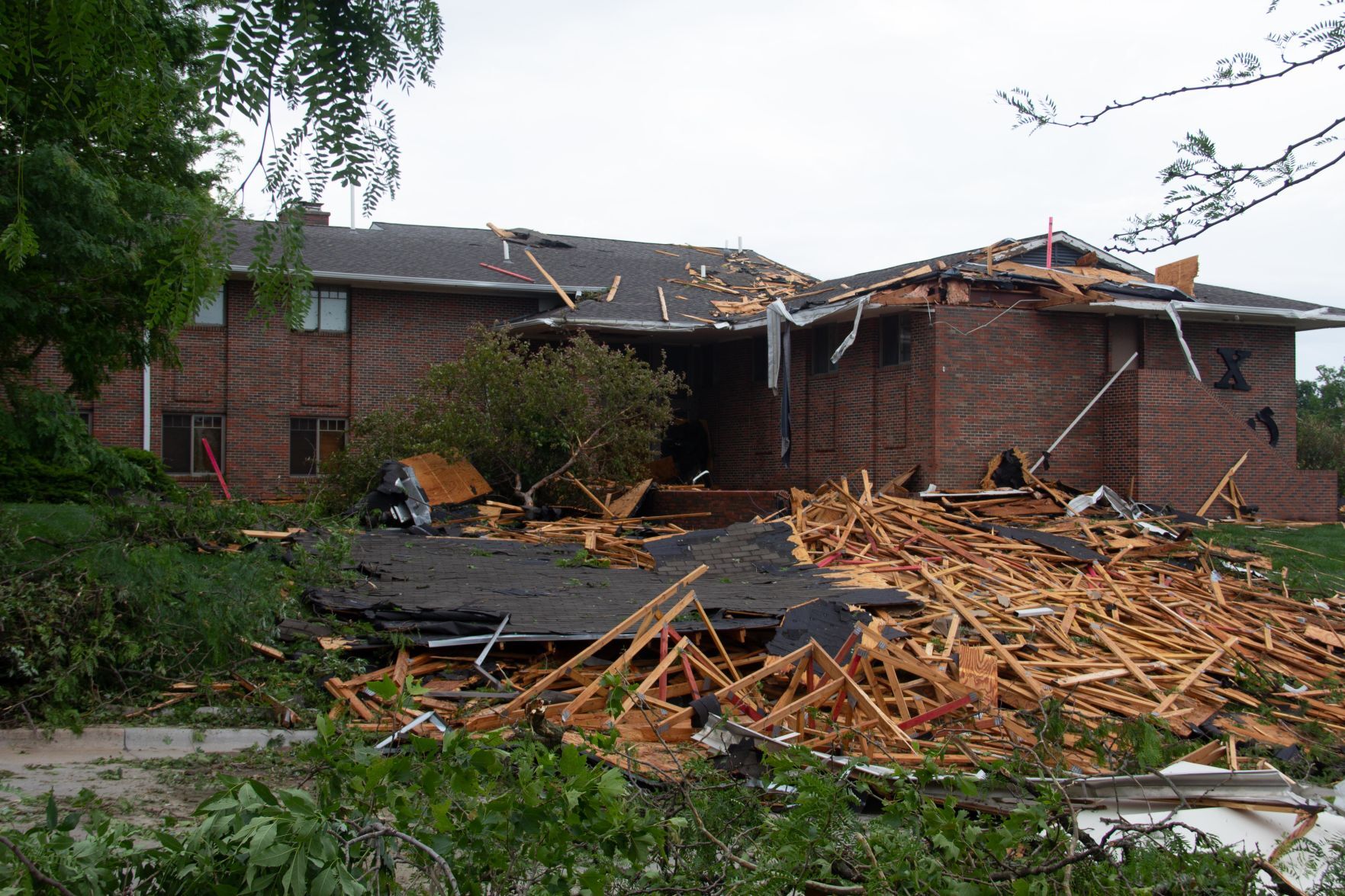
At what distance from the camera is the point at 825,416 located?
76.8 feet

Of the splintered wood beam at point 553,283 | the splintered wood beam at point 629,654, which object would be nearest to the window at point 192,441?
the splintered wood beam at point 553,283

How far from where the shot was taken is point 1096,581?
13539mm

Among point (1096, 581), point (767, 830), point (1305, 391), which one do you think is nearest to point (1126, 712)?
point (1096, 581)

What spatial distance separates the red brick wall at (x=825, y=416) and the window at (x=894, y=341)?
0.12 meters

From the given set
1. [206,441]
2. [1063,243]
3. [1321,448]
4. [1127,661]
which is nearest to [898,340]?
[1063,243]

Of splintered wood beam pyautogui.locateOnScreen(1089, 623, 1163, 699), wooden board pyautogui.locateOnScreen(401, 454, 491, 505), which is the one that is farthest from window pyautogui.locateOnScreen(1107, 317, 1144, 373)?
wooden board pyautogui.locateOnScreen(401, 454, 491, 505)

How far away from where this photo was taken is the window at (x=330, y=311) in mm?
25484

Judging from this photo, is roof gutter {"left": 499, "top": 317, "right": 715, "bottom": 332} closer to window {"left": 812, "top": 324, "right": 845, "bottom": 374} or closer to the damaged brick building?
the damaged brick building

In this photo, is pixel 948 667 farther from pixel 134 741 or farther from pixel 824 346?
pixel 824 346

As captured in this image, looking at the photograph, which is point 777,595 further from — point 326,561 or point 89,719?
point 89,719

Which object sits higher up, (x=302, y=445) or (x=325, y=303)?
(x=325, y=303)

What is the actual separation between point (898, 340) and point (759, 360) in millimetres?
4547

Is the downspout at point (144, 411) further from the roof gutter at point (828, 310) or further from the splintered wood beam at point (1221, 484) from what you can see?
the splintered wood beam at point (1221, 484)

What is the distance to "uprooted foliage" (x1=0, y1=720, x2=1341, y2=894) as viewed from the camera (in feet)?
10.9
